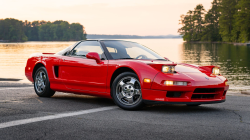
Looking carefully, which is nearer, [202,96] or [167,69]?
[167,69]

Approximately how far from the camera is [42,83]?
25.5ft

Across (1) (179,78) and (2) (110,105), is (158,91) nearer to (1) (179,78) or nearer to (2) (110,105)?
(1) (179,78)

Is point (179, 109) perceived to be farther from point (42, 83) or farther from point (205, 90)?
point (42, 83)

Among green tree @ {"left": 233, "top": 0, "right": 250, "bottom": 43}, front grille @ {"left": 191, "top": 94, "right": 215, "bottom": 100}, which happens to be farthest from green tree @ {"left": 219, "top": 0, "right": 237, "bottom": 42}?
front grille @ {"left": 191, "top": 94, "right": 215, "bottom": 100}

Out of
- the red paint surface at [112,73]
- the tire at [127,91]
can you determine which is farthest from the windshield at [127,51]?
the tire at [127,91]

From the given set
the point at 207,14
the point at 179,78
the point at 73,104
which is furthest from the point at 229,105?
the point at 207,14

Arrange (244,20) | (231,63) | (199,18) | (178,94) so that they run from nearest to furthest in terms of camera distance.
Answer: (178,94), (231,63), (244,20), (199,18)

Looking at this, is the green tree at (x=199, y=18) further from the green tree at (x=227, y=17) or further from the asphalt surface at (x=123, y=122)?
the asphalt surface at (x=123, y=122)

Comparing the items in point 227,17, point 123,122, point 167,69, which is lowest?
point 123,122

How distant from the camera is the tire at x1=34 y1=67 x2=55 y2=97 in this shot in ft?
24.8

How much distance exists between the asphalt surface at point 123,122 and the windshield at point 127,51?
104 centimetres

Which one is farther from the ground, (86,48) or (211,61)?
(86,48)

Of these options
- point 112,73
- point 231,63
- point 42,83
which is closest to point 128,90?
point 112,73

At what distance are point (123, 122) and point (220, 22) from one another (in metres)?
117
